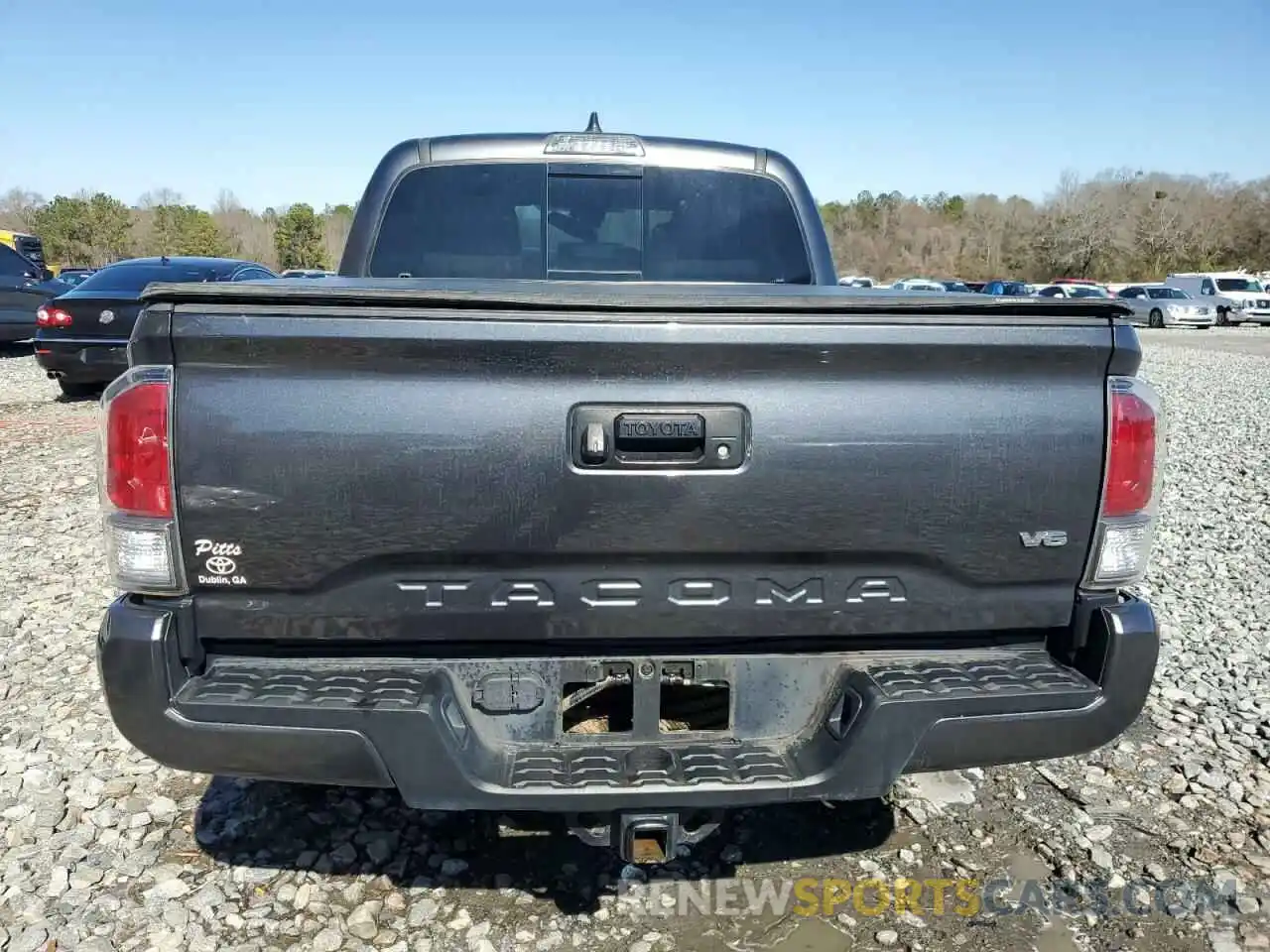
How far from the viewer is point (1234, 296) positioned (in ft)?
126

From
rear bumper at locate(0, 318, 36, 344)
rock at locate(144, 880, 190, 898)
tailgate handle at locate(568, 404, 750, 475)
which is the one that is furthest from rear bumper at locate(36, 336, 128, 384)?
tailgate handle at locate(568, 404, 750, 475)

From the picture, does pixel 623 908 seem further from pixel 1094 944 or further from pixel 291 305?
pixel 291 305

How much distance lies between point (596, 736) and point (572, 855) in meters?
0.85

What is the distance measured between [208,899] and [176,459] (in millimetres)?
1396

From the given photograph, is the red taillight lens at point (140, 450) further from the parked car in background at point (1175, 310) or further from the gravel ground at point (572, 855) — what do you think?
A: the parked car in background at point (1175, 310)

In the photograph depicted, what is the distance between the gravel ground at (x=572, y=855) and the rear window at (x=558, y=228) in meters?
2.05

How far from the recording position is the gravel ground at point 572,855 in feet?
8.24

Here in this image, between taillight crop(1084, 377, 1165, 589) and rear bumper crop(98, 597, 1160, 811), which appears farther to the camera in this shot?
taillight crop(1084, 377, 1165, 589)

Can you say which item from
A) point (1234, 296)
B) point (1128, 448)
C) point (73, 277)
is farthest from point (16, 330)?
point (1234, 296)

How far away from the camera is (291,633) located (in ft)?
6.90

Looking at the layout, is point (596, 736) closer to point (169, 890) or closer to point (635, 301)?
point (635, 301)

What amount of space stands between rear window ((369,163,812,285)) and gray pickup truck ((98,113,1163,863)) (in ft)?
5.52

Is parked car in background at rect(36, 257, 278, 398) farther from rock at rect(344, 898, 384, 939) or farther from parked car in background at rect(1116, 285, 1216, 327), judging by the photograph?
parked car in background at rect(1116, 285, 1216, 327)

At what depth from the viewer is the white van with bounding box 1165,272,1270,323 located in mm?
38062
